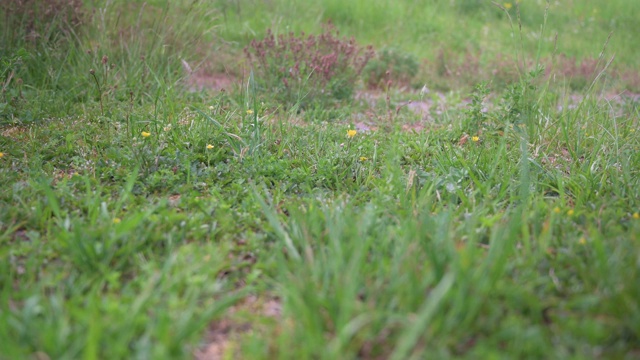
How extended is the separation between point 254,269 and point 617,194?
184 cm

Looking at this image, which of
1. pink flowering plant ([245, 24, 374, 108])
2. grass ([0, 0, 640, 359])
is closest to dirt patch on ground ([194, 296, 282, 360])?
grass ([0, 0, 640, 359])

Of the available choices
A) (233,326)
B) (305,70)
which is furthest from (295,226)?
(305,70)

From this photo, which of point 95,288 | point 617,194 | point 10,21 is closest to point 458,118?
point 617,194

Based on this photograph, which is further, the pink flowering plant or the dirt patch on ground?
the pink flowering plant

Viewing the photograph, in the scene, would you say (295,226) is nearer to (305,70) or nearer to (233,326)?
(233,326)

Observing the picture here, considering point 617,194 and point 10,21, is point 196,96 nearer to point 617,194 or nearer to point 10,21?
point 10,21

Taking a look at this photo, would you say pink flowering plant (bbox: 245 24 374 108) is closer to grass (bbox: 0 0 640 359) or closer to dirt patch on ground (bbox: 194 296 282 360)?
grass (bbox: 0 0 640 359)

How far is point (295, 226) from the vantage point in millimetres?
2412

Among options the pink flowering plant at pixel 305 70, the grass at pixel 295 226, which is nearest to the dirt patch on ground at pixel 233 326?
the grass at pixel 295 226

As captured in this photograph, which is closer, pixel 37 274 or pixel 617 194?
pixel 37 274

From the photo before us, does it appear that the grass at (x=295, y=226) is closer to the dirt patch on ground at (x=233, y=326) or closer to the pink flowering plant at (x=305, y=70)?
the dirt patch on ground at (x=233, y=326)

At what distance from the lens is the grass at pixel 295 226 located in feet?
5.70

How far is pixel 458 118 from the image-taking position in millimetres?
4242

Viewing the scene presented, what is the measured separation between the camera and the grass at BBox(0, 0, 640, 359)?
1.74 meters
